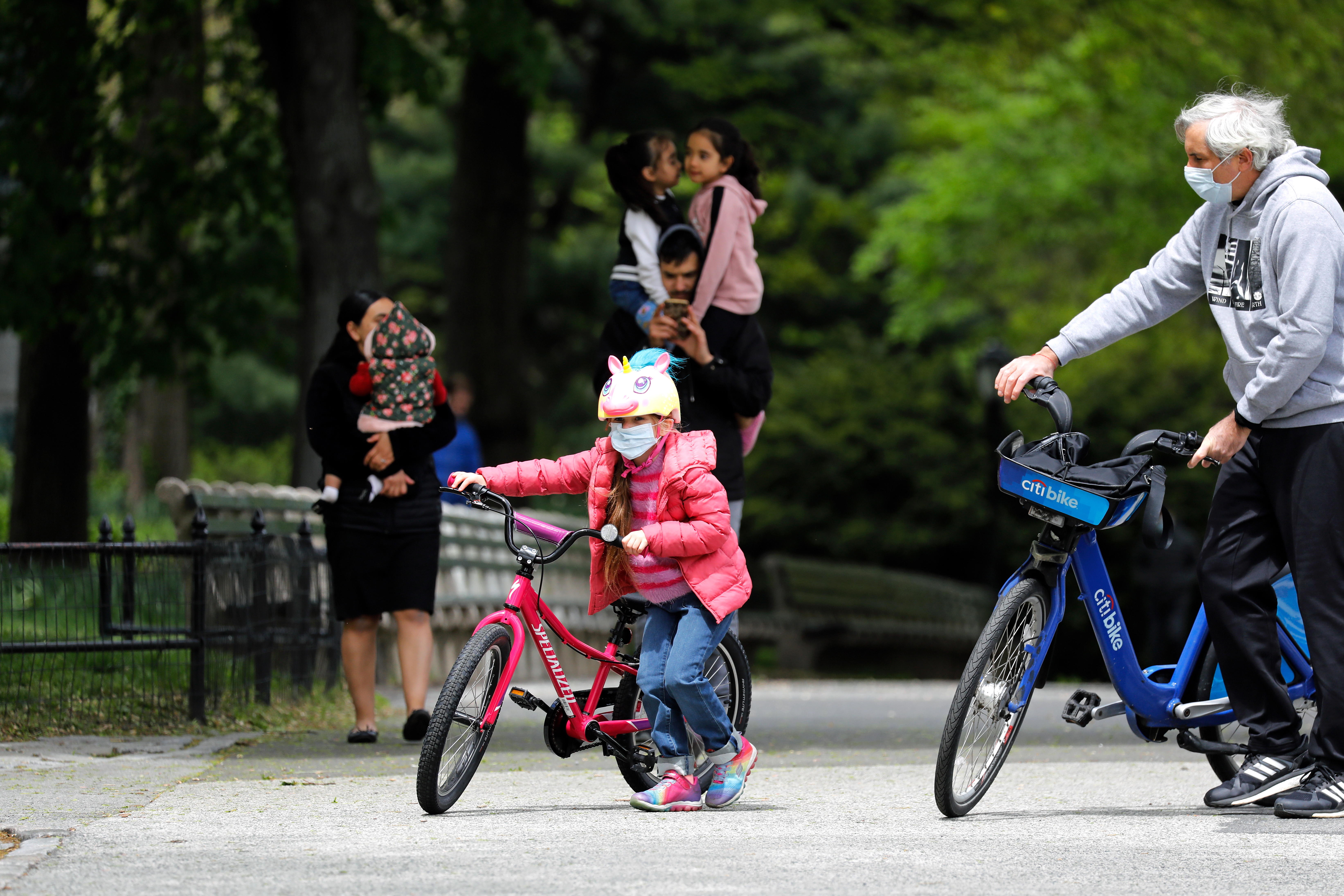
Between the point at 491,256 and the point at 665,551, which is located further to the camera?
the point at 491,256

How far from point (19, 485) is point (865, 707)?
7.00m

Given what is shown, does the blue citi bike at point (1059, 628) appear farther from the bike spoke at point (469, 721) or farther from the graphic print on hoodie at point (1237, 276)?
the bike spoke at point (469, 721)

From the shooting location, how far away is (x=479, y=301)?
18766 millimetres

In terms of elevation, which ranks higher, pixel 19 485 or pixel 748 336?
pixel 748 336

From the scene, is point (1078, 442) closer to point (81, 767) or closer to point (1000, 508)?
point (81, 767)

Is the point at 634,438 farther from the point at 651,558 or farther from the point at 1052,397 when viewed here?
the point at 1052,397

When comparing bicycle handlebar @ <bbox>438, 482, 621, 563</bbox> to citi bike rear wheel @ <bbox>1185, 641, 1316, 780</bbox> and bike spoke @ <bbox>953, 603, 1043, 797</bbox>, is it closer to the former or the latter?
bike spoke @ <bbox>953, 603, 1043, 797</bbox>

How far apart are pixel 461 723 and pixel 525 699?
1.13 feet

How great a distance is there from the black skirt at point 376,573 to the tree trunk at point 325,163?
173 inches

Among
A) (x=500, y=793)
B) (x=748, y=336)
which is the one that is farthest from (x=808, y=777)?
(x=748, y=336)

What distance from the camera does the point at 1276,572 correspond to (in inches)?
214

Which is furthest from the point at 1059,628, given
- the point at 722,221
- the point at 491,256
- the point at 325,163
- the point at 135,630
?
the point at 491,256

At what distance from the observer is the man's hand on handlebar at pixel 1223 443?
209 inches

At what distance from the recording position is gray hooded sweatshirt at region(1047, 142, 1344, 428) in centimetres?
520
